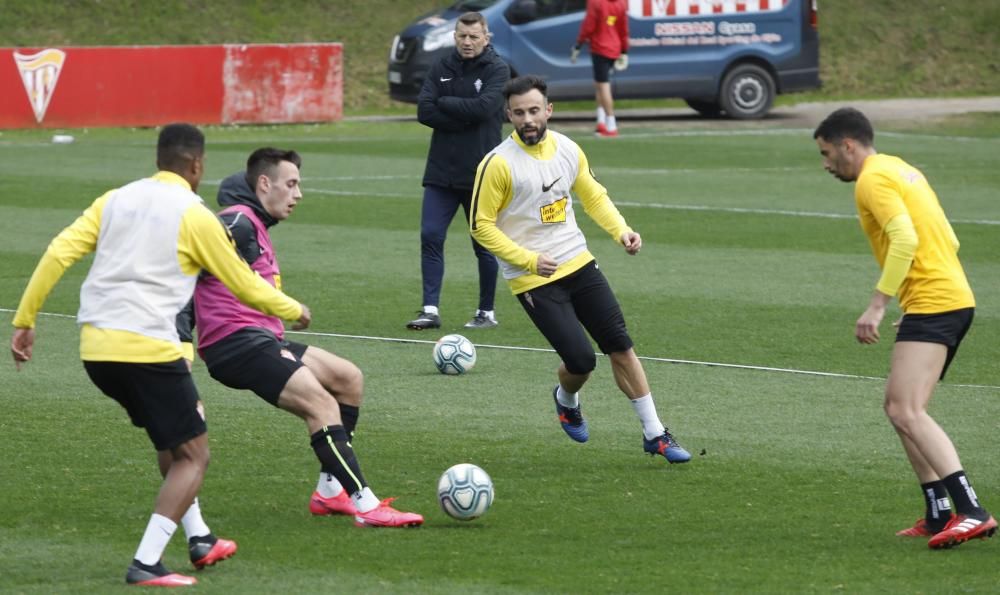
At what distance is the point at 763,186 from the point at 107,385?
51.2 ft

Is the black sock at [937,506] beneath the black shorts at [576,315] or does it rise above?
beneath

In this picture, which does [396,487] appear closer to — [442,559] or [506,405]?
[442,559]

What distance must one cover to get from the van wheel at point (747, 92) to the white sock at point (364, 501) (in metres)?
23.1

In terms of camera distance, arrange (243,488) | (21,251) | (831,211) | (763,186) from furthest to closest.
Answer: (763,186) < (831,211) < (21,251) < (243,488)

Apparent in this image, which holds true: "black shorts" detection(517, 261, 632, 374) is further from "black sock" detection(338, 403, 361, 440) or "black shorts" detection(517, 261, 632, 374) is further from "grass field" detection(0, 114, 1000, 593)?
"black sock" detection(338, 403, 361, 440)

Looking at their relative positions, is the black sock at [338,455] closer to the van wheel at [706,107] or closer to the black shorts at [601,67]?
the black shorts at [601,67]

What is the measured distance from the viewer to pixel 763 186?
21375 millimetres

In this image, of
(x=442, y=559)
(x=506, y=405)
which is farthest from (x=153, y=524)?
(x=506, y=405)

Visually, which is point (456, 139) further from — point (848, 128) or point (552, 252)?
point (848, 128)

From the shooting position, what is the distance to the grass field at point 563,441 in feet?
22.5

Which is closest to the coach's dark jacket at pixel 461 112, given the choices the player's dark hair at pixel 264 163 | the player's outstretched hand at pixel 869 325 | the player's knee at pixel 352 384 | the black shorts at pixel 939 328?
the player's knee at pixel 352 384

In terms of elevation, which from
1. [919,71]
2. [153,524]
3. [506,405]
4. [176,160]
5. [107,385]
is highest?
[176,160]

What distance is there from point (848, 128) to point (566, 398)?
2.50 meters

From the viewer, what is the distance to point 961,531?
23.0ft
